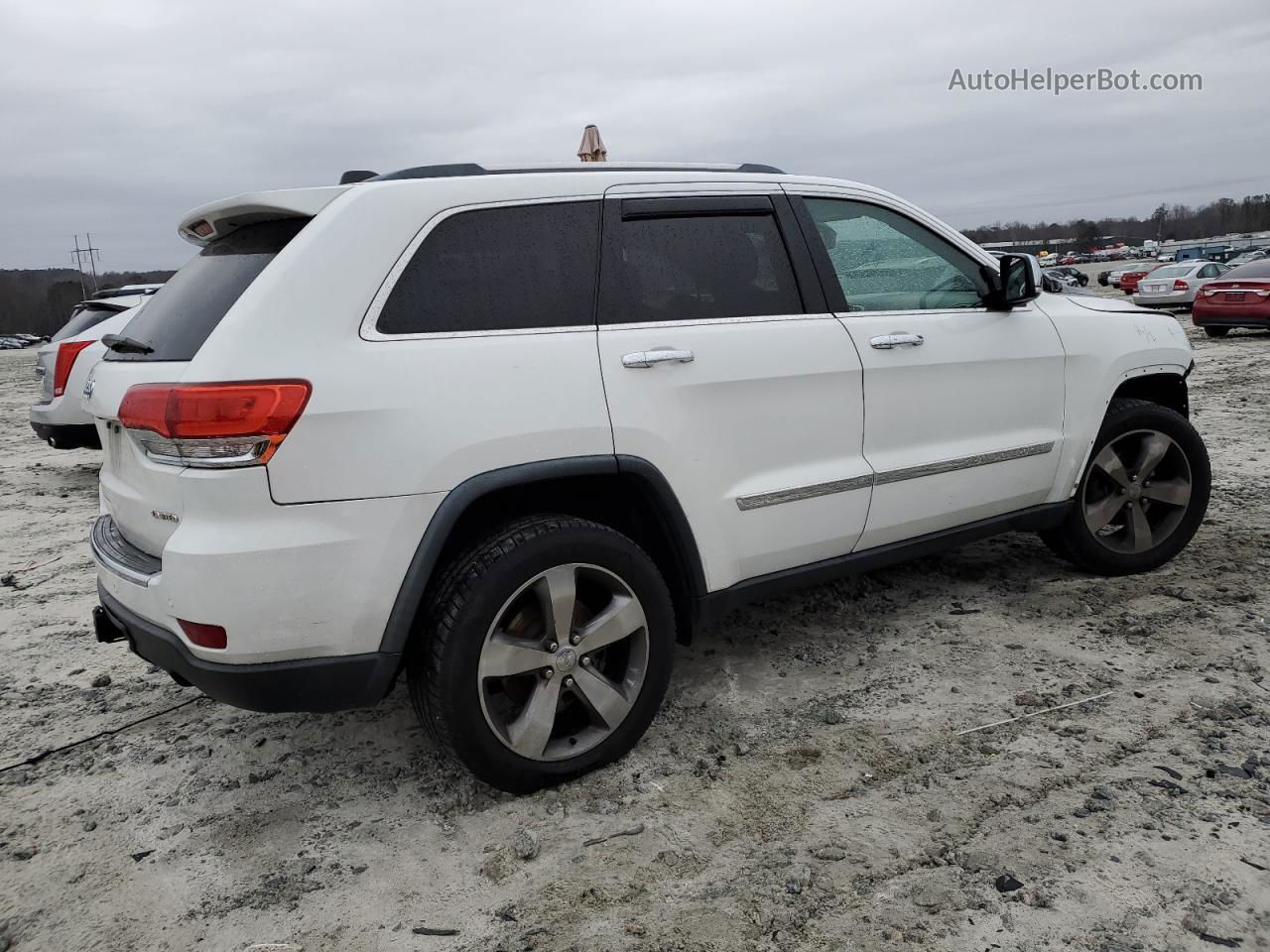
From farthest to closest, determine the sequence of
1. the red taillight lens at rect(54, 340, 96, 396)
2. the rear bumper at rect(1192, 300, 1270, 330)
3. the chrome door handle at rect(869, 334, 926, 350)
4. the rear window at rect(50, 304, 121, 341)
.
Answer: the rear bumper at rect(1192, 300, 1270, 330) → the rear window at rect(50, 304, 121, 341) → the red taillight lens at rect(54, 340, 96, 396) → the chrome door handle at rect(869, 334, 926, 350)

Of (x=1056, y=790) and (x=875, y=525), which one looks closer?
(x=1056, y=790)

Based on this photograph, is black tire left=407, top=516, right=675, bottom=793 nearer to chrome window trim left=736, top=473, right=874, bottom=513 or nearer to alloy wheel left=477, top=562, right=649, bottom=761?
alloy wheel left=477, top=562, right=649, bottom=761

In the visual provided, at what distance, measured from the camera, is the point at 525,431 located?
2.80 m

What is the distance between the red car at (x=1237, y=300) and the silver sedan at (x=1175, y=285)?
6.71 m

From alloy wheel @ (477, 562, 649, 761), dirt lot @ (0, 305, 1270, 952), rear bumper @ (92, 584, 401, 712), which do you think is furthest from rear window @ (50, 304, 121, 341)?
alloy wheel @ (477, 562, 649, 761)

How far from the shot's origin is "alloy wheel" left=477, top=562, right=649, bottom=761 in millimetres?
2871

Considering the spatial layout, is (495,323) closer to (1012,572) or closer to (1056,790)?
(1056,790)

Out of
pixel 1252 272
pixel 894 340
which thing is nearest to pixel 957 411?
pixel 894 340

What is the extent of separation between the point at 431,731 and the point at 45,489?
7267mm

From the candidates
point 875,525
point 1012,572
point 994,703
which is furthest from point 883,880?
point 1012,572

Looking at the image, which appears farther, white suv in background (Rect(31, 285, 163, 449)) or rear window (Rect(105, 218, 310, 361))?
white suv in background (Rect(31, 285, 163, 449))

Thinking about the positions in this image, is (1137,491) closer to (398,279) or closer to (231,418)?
(398,279)

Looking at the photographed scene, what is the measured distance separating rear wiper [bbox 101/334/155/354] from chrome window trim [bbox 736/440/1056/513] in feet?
6.22

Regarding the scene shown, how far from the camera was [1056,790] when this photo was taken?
9.37ft
